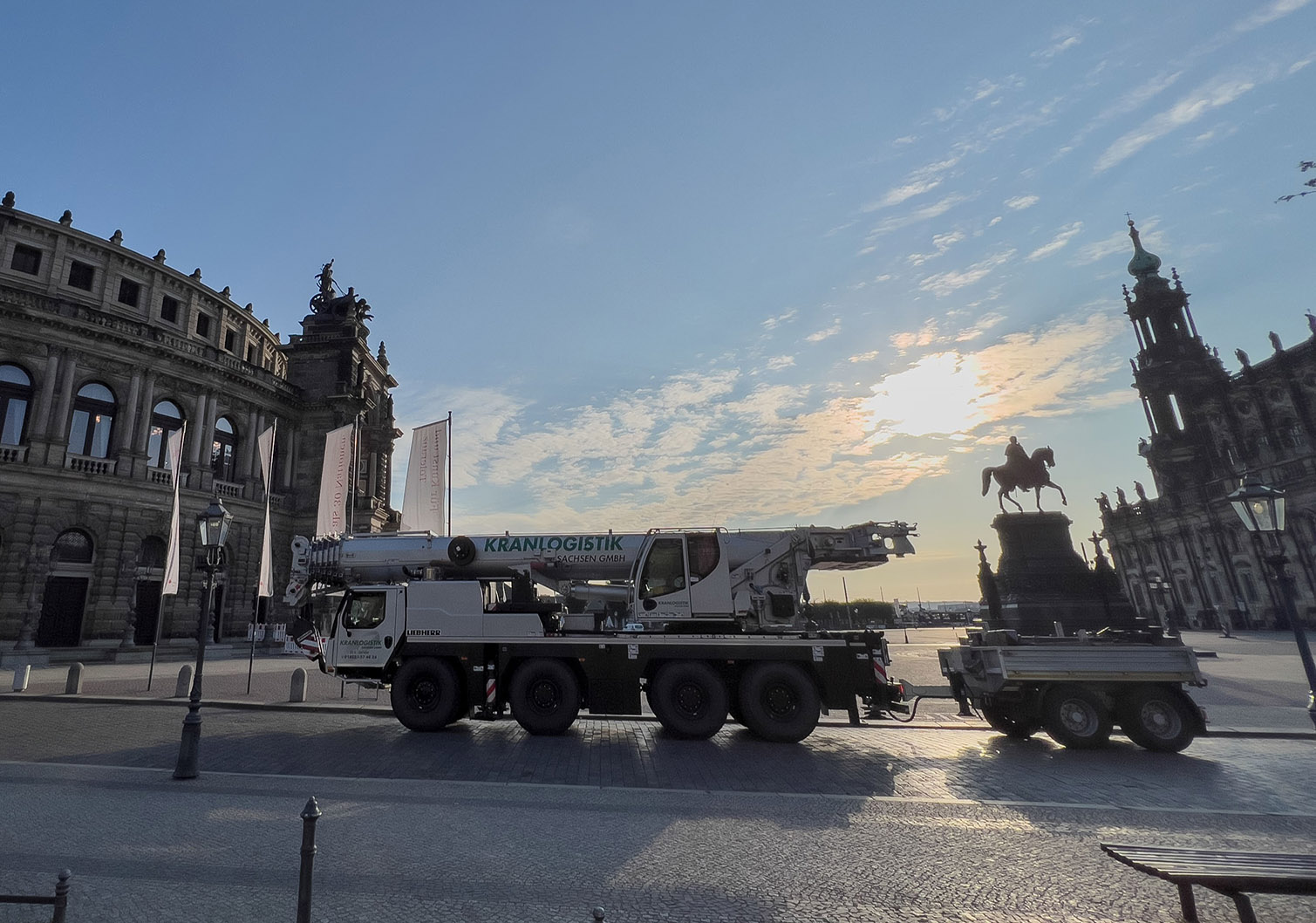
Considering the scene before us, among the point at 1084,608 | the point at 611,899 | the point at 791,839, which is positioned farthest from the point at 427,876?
the point at 1084,608

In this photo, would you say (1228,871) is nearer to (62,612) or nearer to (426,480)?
(426,480)

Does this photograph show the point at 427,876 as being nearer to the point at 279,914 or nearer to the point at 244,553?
the point at 279,914

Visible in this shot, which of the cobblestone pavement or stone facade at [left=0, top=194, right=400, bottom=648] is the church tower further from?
stone facade at [left=0, top=194, right=400, bottom=648]

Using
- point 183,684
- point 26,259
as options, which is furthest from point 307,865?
point 26,259

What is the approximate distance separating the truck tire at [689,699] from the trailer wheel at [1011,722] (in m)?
5.67

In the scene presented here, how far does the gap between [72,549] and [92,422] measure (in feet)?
21.9

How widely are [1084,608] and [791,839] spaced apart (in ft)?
62.7

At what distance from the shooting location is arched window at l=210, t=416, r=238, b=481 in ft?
116

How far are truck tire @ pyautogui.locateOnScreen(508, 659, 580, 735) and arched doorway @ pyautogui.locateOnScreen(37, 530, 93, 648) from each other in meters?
29.5

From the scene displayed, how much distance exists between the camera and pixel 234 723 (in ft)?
42.8

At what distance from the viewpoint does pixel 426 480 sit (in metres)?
26.1

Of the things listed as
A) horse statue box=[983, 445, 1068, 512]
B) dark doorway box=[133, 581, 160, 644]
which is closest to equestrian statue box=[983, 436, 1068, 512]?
horse statue box=[983, 445, 1068, 512]

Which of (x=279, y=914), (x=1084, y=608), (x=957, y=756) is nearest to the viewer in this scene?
(x=279, y=914)

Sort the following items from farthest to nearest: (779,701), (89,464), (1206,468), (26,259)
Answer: (1206,468)
(26,259)
(89,464)
(779,701)
